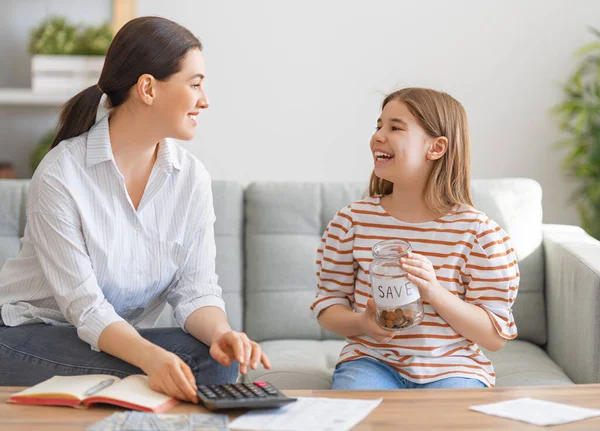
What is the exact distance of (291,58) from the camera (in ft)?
10.6

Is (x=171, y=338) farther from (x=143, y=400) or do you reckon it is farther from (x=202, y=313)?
(x=143, y=400)

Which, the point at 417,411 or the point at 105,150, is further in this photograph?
the point at 105,150

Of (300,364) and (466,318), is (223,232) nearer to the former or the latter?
(300,364)

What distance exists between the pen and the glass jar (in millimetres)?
483

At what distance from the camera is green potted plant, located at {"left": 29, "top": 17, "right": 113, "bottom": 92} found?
3.03m

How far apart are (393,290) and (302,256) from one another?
2.92ft

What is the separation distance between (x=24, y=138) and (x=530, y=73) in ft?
6.93

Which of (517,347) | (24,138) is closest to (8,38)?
(24,138)

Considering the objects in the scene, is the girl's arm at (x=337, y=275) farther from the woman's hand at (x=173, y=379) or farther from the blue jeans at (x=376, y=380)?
the woman's hand at (x=173, y=379)

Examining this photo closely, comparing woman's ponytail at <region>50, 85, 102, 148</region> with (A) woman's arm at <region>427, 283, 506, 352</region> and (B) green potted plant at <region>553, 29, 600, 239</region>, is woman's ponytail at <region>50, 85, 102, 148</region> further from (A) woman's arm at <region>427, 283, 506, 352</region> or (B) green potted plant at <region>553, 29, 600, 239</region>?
(B) green potted plant at <region>553, 29, 600, 239</region>

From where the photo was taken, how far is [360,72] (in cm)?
321

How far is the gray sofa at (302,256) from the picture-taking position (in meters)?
2.14

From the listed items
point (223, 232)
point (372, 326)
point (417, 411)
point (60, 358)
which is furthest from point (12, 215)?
point (417, 411)

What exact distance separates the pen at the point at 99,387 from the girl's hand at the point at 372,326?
0.52m
